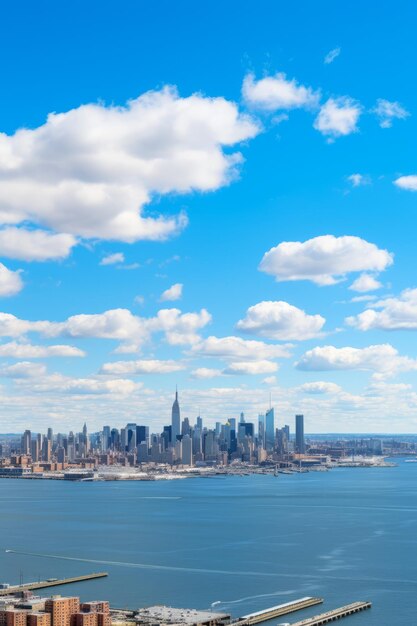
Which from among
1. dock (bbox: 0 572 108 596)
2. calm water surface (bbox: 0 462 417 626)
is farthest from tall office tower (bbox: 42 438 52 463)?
dock (bbox: 0 572 108 596)

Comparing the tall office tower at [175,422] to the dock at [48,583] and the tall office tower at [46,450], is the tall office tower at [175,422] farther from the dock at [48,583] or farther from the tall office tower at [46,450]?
the dock at [48,583]

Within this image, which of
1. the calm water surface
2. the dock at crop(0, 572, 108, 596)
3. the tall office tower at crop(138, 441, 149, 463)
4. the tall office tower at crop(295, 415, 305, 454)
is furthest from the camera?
the tall office tower at crop(295, 415, 305, 454)

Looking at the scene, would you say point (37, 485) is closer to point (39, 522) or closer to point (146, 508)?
point (146, 508)

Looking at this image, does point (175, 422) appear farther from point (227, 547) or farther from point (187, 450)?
point (227, 547)

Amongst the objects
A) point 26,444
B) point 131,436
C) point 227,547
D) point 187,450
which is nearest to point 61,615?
point 227,547

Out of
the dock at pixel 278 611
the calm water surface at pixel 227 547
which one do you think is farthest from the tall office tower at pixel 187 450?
the dock at pixel 278 611

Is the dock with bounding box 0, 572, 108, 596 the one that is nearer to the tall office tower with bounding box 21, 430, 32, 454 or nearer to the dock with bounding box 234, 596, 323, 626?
the dock with bounding box 234, 596, 323, 626
